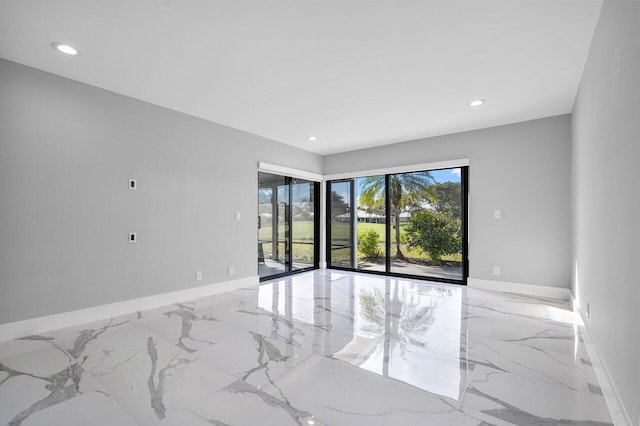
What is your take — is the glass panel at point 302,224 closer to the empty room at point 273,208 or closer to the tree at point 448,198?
the empty room at point 273,208

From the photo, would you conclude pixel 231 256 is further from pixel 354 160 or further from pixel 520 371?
pixel 520 371

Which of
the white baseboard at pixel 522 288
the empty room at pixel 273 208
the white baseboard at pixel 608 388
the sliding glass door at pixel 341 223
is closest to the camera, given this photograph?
the white baseboard at pixel 608 388

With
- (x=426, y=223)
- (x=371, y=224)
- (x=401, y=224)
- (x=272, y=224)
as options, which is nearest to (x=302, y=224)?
(x=272, y=224)

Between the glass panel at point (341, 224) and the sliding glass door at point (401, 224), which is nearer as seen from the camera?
the sliding glass door at point (401, 224)

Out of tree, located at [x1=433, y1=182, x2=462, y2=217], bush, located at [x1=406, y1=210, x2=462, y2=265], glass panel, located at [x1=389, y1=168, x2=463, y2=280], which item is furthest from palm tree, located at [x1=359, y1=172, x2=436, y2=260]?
bush, located at [x1=406, y1=210, x2=462, y2=265]

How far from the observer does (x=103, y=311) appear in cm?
325

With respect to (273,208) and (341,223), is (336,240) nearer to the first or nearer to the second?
(341,223)

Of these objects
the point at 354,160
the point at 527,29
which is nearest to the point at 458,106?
the point at 527,29

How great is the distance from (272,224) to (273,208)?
282mm

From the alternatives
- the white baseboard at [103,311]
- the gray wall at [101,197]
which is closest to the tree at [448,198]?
the gray wall at [101,197]

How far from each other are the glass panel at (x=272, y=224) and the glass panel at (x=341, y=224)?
3.90 feet

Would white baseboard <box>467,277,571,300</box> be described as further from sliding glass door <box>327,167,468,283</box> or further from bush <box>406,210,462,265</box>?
bush <box>406,210,462,265</box>

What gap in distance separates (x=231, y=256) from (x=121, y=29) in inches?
121

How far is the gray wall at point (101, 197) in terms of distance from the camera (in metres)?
2.75
